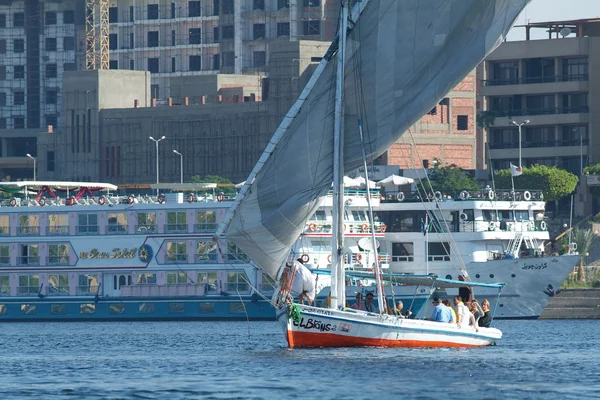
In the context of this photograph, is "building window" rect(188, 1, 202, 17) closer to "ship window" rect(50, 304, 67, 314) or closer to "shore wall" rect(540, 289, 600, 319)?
"ship window" rect(50, 304, 67, 314)

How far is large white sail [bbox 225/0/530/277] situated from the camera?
194 ft

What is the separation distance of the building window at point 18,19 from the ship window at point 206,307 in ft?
352

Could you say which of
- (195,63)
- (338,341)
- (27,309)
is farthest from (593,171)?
(338,341)

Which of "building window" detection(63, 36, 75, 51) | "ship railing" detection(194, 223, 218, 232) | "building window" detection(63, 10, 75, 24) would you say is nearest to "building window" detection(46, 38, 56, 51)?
"building window" detection(63, 36, 75, 51)

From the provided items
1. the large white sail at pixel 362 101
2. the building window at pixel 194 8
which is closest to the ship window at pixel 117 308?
the large white sail at pixel 362 101

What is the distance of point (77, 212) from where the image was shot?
97500 mm

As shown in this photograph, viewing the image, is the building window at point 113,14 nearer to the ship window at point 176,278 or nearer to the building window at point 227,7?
the building window at point 227,7

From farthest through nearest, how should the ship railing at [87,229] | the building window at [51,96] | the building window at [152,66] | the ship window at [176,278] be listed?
the building window at [51,96] < the building window at [152,66] < the ship railing at [87,229] < the ship window at [176,278]

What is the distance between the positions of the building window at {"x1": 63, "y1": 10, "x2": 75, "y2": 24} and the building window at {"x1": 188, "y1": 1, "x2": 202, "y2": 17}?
1611 cm

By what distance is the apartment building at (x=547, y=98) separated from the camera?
459 feet

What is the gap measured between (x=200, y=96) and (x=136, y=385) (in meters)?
122

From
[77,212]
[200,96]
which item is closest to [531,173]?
[77,212]

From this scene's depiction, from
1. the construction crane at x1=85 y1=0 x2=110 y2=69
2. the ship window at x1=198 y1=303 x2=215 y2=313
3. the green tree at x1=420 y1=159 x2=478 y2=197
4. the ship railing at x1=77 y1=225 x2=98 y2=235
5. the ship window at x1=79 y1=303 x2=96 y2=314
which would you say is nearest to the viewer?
the ship window at x1=198 y1=303 x2=215 y2=313

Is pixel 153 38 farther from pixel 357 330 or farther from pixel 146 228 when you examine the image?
pixel 357 330
